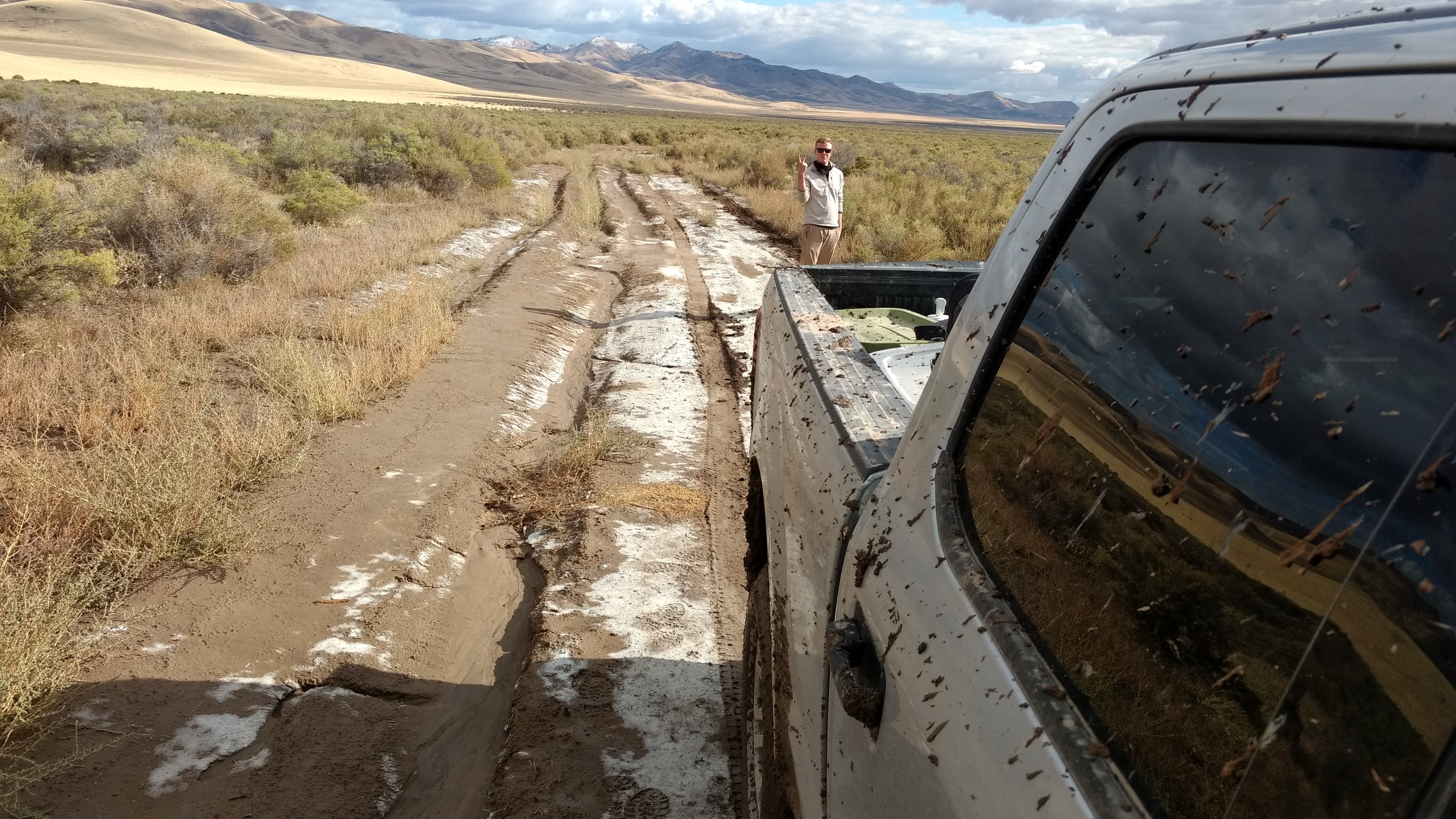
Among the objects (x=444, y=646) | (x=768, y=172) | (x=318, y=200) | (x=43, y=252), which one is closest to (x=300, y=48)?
(x=768, y=172)

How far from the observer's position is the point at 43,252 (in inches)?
292

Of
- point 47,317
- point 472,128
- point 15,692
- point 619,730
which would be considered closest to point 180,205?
point 47,317

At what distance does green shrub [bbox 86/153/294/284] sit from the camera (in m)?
9.10

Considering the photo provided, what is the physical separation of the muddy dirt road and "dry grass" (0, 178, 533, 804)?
0.17 metres

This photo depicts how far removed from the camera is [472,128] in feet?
85.1

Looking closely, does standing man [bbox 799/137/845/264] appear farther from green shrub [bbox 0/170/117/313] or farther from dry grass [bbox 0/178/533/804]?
green shrub [bbox 0/170/117/313]

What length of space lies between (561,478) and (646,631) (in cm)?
166

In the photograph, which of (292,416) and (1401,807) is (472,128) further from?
(1401,807)

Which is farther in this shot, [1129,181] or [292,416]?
[292,416]

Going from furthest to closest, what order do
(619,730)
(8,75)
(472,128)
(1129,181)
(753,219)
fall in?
(8,75) → (472,128) → (753,219) → (619,730) → (1129,181)

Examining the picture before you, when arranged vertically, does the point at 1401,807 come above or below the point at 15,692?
above

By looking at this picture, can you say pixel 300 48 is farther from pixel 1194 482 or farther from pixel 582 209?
pixel 1194 482

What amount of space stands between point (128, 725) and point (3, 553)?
1.28m

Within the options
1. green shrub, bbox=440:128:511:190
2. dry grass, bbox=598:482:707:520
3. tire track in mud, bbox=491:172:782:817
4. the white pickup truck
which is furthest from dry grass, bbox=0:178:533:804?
green shrub, bbox=440:128:511:190
